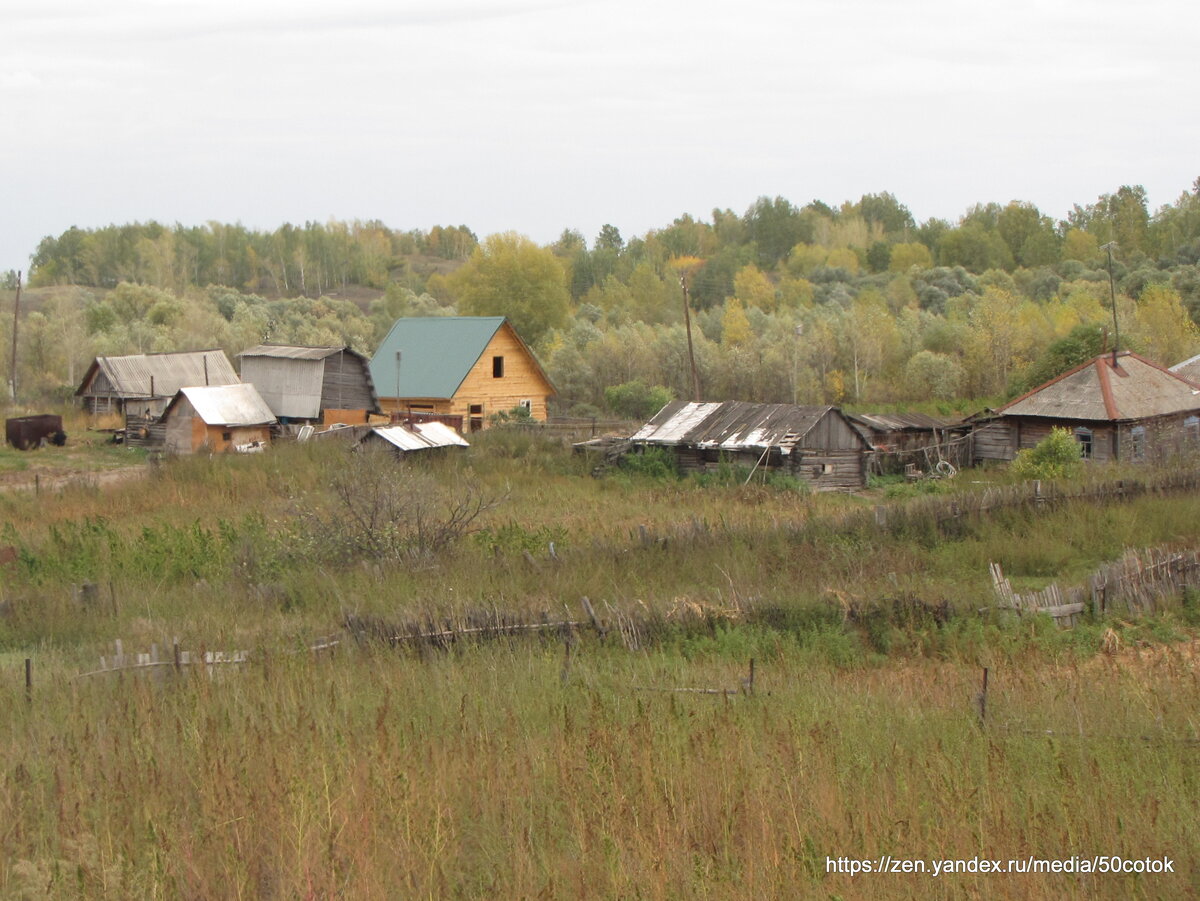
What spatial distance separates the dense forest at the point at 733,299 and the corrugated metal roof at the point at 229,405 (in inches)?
512

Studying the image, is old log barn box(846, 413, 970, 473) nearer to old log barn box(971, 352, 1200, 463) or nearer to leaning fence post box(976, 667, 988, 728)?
old log barn box(971, 352, 1200, 463)

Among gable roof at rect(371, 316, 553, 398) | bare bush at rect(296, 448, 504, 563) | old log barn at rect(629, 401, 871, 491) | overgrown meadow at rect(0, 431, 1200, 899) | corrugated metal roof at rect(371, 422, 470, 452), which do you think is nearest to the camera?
overgrown meadow at rect(0, 431, 1200, 899)

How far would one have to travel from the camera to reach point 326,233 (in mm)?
121500

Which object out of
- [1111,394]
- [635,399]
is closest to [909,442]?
[1111,394]

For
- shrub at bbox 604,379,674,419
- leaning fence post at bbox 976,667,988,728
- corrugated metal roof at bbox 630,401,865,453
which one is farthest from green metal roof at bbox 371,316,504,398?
leaning fence post at bbox 976,667,988,728

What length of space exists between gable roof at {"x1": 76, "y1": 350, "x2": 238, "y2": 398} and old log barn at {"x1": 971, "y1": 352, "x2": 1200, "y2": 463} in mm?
28400

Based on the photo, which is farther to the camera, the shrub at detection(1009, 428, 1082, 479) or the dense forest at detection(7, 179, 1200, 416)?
the dense forest at detection(7, 179, 1200, 416)

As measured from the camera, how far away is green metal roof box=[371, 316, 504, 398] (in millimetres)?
39562

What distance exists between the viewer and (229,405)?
116ft

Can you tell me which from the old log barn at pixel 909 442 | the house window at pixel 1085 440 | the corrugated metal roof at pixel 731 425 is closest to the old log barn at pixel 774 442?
the corrugated metal roof at pixel 731 425

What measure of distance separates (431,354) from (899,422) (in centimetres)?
1804

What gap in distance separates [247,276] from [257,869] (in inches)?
4733

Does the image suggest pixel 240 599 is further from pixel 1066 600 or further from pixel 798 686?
pixel 1066 600

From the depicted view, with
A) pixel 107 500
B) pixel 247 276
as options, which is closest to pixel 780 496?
pixel 107 500
